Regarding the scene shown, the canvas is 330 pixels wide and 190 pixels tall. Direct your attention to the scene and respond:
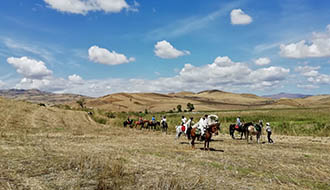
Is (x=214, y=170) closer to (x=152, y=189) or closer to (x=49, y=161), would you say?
(x=152, y=189)

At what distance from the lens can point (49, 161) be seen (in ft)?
34.0

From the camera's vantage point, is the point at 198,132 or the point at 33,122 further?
the point at 33,122

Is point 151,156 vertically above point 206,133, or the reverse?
point 206,133

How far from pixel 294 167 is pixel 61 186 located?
33.4 ft

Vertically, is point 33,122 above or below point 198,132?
below

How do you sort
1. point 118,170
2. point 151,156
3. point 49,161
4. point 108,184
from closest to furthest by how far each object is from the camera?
point 108,184, point 118,170, point 49,161, point 151,156

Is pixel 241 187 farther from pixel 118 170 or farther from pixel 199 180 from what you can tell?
pixel 118 170

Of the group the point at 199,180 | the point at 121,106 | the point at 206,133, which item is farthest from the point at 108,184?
the point at 121,106

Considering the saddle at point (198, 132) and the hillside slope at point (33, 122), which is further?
the hillside slope at point (33, 122)

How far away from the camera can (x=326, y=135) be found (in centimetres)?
2820

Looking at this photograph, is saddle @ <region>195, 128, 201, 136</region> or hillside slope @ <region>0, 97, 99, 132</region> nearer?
saddle @ <region>195, 128, 201, 136</region>

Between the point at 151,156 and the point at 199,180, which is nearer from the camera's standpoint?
the point at 199,180

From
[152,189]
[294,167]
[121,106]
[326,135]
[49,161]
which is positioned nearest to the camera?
[152,189]

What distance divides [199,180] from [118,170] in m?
2.87
